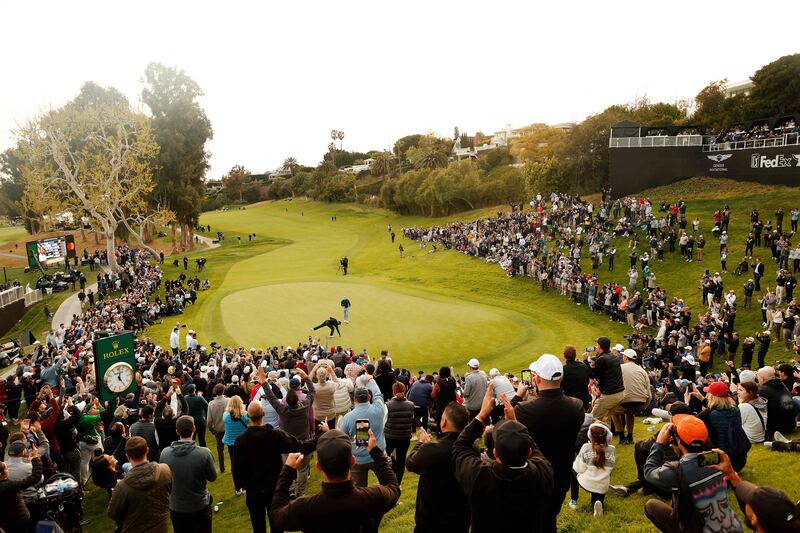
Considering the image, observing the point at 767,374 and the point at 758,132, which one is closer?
the point at 767,374

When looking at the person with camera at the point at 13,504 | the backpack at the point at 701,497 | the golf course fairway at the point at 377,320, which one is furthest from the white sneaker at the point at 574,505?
the golf course fairway at the point at 377,320

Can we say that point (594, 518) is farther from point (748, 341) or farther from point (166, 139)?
point (166, 139)

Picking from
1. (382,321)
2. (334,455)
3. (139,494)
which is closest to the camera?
(334,455)

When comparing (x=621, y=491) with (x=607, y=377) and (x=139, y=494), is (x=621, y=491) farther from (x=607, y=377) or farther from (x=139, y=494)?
(x=139, y=494)

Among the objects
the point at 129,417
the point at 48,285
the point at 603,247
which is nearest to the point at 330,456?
the point at 129,417

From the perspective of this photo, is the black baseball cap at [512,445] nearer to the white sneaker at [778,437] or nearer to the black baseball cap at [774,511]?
the black baseball cap at [774,511]

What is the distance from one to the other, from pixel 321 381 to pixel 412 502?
98.9 inches

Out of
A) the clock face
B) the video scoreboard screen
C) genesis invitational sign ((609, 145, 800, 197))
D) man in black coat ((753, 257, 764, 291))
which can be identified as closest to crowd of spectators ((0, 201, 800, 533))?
the clock face

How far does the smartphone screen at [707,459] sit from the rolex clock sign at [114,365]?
547 inches

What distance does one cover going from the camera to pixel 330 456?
13.7 ft

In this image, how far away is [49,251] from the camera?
48781 mm

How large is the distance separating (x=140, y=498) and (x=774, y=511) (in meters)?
5.55

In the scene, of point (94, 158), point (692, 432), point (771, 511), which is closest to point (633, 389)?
point (692, 432)

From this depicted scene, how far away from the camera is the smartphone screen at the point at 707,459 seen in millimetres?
4402
